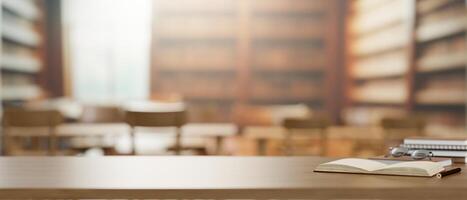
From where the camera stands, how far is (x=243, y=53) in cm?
841

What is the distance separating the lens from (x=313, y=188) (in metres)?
1.87

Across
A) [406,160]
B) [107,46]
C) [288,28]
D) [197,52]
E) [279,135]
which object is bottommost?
[279,135]

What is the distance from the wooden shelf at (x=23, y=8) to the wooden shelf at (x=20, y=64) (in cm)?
44

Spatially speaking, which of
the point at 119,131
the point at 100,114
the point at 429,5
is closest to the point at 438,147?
the point at 119,131

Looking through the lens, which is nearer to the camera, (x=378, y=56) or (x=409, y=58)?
(x=409, y=58)

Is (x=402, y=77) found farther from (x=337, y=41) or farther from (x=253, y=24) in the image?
(x=253, y=24)

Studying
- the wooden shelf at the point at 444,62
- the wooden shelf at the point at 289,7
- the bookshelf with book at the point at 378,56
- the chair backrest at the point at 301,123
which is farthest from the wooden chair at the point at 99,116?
the wooden shelf at the point at 289,7

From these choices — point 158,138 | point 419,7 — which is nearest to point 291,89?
point 419,7

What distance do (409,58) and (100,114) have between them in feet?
9.44

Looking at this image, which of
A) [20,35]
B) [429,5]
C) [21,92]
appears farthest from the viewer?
[21,92]

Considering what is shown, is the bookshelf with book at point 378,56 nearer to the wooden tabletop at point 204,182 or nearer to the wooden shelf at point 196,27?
the wooden shelf at point 196,27

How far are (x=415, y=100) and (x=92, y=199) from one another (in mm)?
5223

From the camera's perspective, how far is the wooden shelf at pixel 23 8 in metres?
6.92

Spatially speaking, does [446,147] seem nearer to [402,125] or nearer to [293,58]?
[402,125]
